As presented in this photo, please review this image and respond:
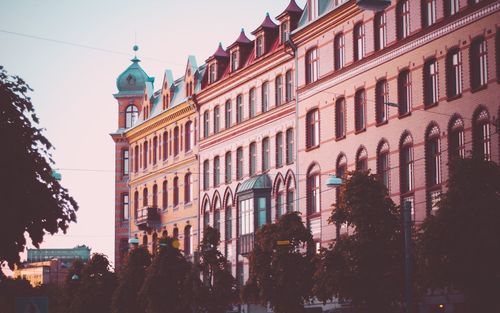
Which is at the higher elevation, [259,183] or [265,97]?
[265,97]

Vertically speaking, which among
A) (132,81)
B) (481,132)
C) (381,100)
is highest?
(132,81)

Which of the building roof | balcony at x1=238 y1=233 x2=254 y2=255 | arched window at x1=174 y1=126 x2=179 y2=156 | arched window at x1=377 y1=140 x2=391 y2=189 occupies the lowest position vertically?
balcony at x1=238 y1=233 x2=254 y2=255

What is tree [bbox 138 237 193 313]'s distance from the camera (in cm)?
6662

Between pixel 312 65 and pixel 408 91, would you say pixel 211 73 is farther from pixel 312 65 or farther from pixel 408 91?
pixel 408 91

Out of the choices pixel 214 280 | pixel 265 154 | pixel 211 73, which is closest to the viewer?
pixel 214 280

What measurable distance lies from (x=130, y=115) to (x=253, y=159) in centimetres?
A: 2963

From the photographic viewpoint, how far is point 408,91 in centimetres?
5344

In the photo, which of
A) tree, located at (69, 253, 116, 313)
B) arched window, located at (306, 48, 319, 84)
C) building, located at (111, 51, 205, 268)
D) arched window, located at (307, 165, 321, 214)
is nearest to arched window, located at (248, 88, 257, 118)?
arched window, located at (306, 48, 319, 84)

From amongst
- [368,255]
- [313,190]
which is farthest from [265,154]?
[368,255]

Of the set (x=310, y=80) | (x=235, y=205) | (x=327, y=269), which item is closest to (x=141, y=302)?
(x=235, y=205)

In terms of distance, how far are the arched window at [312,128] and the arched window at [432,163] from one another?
11.5 m

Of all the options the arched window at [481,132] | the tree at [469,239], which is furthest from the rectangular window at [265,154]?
the tree at [469,239]

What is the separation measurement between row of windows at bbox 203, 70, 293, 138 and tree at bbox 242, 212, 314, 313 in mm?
12158

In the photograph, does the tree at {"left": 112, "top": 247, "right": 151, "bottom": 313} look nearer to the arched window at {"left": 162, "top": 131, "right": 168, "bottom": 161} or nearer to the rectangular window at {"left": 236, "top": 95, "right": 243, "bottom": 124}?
the rectangular window at {"left": 236, "top": 95, "right": 243, "bottom": 124}
